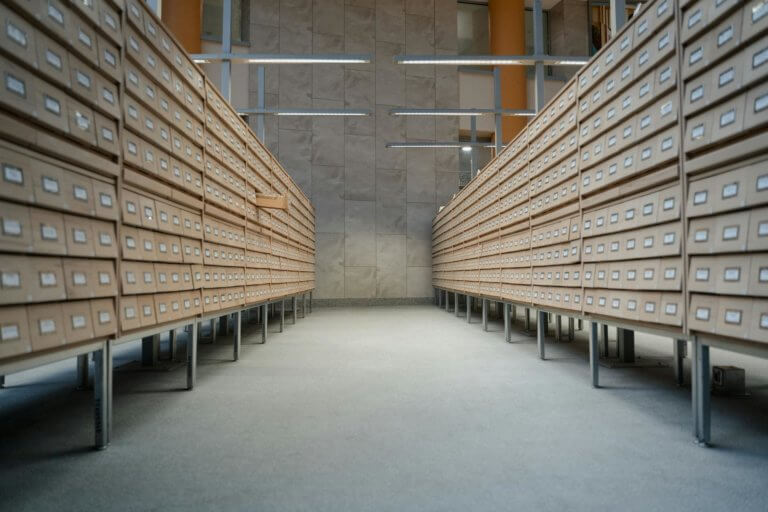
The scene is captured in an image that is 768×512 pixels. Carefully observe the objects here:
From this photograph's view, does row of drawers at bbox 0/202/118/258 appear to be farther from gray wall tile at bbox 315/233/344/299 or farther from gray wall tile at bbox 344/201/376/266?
gray wall tile at bbox 344/201/376/266

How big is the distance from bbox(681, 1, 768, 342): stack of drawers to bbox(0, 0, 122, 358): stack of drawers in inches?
123

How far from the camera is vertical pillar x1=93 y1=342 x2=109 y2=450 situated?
2307mm

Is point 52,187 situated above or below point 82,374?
above

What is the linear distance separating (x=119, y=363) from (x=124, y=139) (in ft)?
10.7

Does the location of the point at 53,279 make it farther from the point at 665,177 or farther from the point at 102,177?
the point at 665,177

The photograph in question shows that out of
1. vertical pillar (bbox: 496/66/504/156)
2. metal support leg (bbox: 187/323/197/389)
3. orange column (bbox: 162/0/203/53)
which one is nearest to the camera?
metal support leg (bbox: 187/323/197/389)

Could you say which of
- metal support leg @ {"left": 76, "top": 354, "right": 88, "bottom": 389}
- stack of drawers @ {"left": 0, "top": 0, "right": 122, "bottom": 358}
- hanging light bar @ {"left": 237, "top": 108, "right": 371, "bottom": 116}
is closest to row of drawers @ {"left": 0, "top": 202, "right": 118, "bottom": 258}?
stack of drawers @ {"left": 0, "top": 0, "right": 122, "bottom": 358}

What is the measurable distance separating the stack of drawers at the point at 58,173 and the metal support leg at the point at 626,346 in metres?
4.51

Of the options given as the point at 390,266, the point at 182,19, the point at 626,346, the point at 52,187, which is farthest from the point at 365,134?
the point at 52,187

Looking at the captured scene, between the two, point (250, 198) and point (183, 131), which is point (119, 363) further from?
point (183, 131)

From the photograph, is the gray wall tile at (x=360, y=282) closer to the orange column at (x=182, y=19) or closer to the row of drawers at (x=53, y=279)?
the orange column at (x=182, y=19)

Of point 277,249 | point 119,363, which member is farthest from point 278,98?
point 119,363

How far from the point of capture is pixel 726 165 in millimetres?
2170

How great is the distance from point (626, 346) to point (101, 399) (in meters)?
4.54
